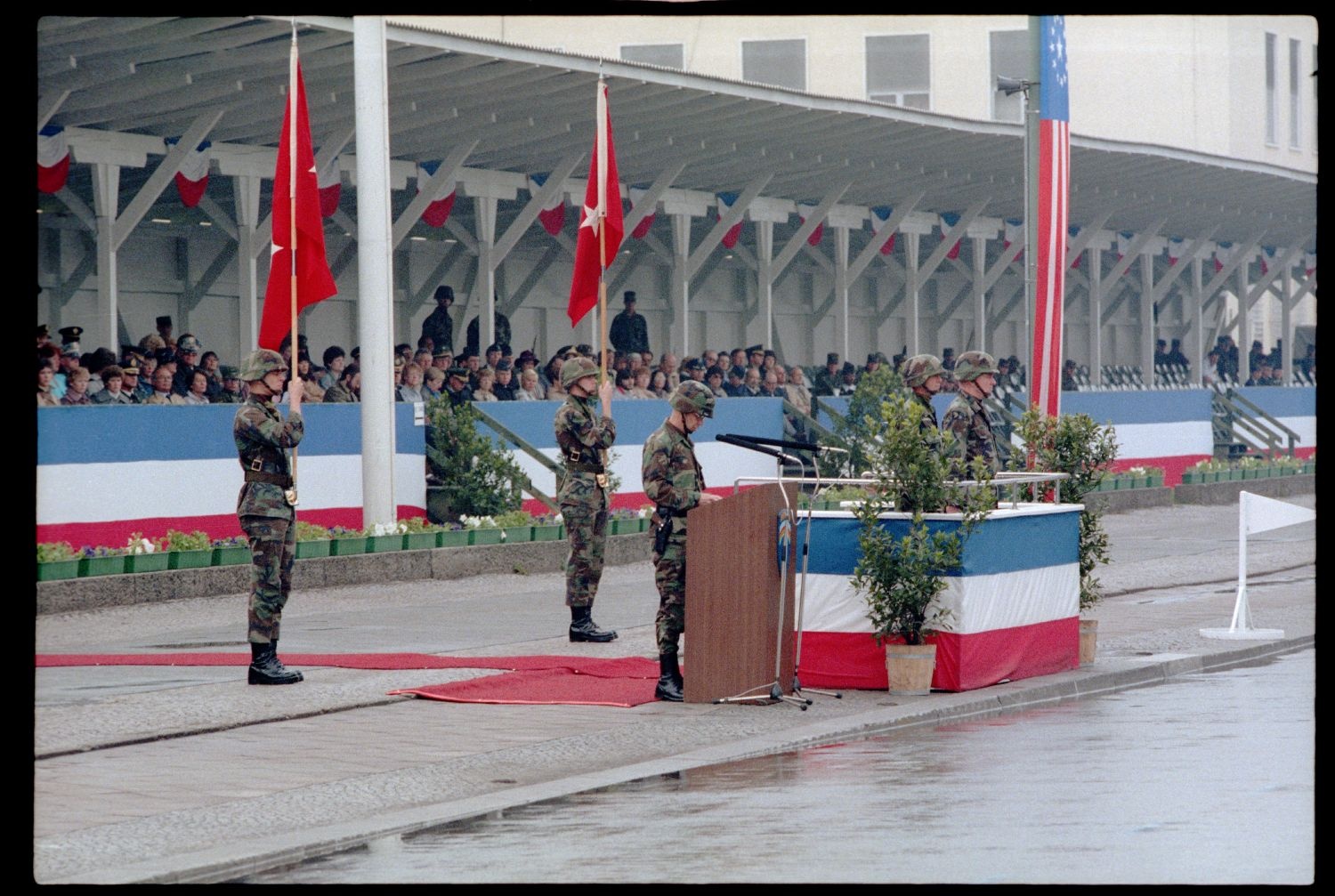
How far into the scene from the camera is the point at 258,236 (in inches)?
1008

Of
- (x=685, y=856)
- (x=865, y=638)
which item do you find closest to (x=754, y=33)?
(x=865, y=638)

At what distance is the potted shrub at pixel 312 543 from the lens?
20219 mm

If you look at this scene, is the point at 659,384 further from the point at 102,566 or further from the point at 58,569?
the point at 58,569

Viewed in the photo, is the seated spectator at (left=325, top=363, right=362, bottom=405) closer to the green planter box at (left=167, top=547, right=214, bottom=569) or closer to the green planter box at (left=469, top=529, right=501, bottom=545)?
the green planter box at (left=469, top=529, right=501, bottom=545)

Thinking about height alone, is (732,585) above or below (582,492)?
below

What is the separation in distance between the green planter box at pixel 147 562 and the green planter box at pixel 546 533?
Result: 4.82 m

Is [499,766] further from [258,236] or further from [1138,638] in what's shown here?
[258,236]

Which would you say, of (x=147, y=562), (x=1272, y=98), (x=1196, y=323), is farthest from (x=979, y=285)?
(x=147, y=562)

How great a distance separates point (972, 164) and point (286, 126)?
1875 cm

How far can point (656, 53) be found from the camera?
51.4 metres

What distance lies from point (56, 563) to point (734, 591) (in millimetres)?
7362

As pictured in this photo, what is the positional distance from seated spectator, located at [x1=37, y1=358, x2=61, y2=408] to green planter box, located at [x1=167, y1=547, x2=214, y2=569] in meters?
2.04

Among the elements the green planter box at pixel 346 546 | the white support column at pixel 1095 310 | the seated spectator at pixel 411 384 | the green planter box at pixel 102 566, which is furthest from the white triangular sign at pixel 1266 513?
the white support column at pixel 1095 310

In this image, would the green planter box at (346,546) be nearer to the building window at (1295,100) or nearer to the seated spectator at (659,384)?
the seated spectator at (659,384)
